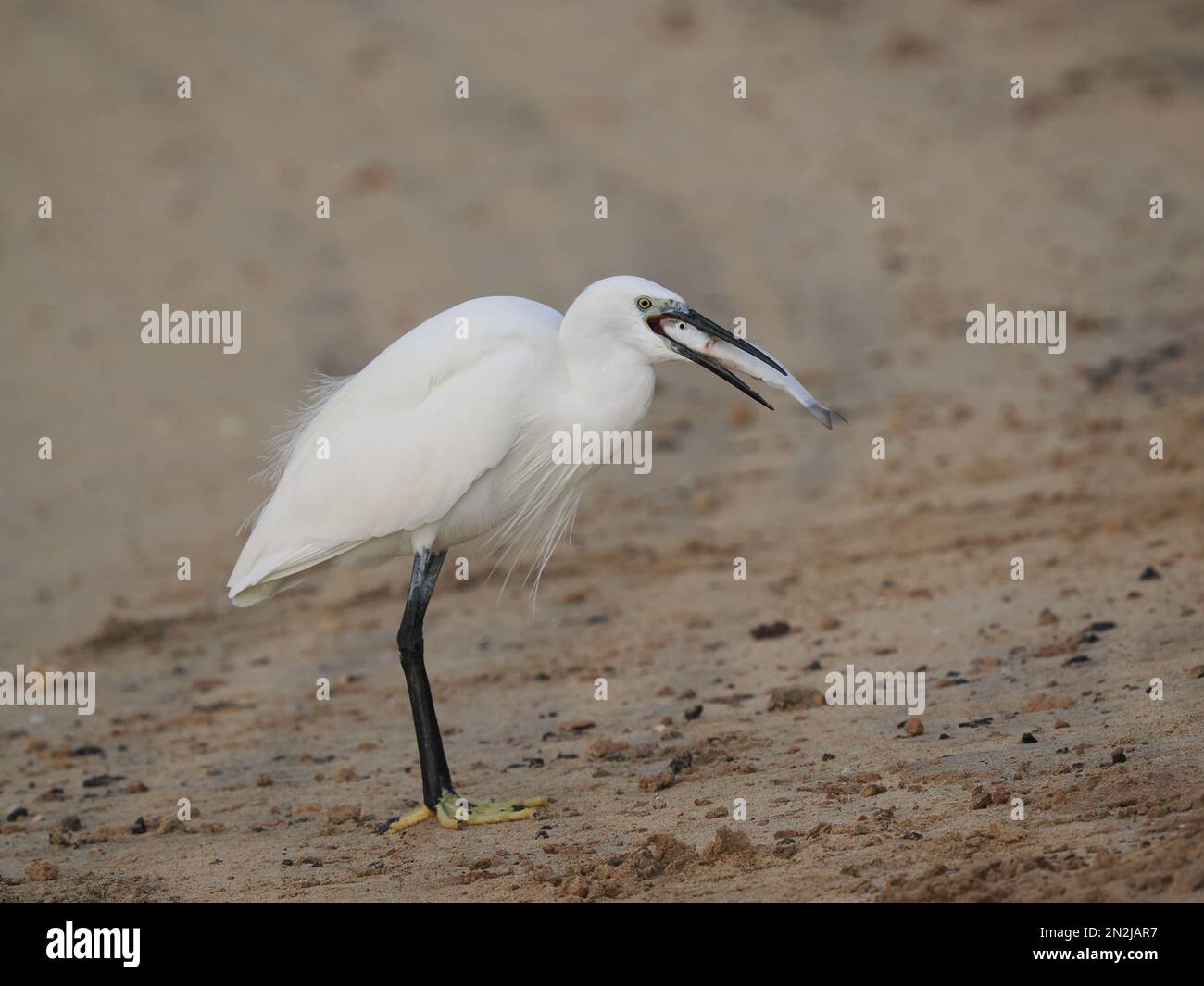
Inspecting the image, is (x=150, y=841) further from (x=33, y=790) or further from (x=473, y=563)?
(x=473, y=563)

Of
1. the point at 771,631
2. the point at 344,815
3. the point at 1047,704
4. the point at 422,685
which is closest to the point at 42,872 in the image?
the point at 344,815

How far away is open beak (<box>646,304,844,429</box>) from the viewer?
618cm

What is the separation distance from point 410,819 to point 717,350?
2386 mm

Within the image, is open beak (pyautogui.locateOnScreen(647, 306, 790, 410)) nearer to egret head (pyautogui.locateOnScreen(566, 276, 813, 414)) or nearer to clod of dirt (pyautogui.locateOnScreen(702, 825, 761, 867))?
egret head (pyautogui.locateOnScreen(566, 276, 813, 414))

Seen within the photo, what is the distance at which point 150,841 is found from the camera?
6609 millimetres

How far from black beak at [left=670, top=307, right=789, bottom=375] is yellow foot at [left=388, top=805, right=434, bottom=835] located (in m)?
2.28

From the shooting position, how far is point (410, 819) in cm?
645

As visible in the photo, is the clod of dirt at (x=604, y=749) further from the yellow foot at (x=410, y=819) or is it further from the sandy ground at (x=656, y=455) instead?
the yellow foot at (x=410, y=819)

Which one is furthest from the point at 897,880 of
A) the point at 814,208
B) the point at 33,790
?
the point at 814,208

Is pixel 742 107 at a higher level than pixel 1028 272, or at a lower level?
higher

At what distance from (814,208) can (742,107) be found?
290 cm

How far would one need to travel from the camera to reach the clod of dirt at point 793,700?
7.30 m

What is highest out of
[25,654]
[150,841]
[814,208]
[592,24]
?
[592,24]

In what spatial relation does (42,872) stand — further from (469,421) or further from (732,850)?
(732,850)
